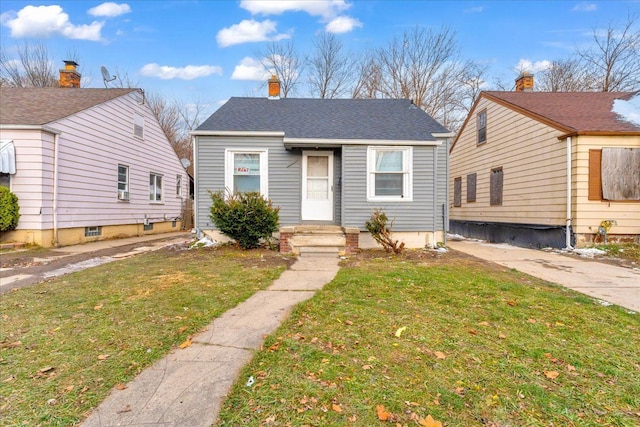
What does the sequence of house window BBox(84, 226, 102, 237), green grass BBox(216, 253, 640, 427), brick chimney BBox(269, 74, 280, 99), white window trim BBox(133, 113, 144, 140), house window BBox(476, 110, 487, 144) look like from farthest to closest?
white window trim BBox(133, 113, 144, 140)
house window BBox(476, 110, 487, 144)
brick chimney BBox(269, 74, 280, 99)
house window BBox(84, 226, 102, 237)
green grass BBox(216, 253, 640, 427)

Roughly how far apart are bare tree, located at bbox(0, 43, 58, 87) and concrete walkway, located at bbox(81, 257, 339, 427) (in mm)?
27022

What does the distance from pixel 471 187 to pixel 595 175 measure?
5354mm

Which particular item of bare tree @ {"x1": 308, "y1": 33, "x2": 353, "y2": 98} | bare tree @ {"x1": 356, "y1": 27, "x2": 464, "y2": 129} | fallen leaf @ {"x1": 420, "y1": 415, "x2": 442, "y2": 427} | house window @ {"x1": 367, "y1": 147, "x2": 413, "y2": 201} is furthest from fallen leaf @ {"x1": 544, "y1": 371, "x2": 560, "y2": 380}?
bare tree @ {"x1": 308, "y1": 33, "x2": 353, "y2": 98}

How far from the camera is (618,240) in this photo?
8.42 metres

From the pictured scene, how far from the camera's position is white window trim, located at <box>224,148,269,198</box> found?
8727mm

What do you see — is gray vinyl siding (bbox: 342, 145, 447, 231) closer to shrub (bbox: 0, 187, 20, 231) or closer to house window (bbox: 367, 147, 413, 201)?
house window (bbox: 367, 147, 413, 201)

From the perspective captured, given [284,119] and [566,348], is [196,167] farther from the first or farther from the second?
[566,348]

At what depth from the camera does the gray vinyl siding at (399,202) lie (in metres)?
8.56

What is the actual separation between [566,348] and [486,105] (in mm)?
11946

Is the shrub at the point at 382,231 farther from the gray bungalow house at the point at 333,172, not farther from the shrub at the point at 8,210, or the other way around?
the shrub at the point at 8,210

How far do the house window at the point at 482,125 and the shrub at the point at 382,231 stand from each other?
7.27m

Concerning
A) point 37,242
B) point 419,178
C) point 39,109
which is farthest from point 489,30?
point 37,242

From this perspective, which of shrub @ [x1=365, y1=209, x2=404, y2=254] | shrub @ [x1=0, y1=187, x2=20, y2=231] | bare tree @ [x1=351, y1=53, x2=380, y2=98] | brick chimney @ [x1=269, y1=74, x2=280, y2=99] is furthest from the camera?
bare tree @ [x1=351, y1=53, x2=380, y2=98]

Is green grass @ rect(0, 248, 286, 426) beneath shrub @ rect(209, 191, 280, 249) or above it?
beneath
